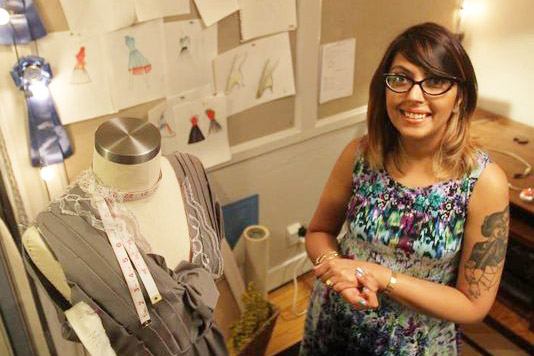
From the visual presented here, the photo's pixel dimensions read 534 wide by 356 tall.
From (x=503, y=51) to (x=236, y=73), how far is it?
1451mm

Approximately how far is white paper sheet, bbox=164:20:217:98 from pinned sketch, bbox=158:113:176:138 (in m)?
0.09

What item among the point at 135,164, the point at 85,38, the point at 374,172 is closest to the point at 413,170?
the point at 374,172

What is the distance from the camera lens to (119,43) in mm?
1518

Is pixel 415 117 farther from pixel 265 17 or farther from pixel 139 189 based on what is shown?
pixel 265 17

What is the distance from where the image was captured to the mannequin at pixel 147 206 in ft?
3.56

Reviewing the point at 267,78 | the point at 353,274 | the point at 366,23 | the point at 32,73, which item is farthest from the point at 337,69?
the point at 32,73

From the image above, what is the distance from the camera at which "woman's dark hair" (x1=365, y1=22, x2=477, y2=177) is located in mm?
1143

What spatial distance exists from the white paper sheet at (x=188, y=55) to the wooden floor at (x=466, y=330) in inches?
48.0

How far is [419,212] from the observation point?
125cm

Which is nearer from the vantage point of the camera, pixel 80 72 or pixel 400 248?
pixel 400 248

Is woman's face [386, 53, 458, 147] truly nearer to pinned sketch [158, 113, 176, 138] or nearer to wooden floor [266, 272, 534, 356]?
pinned sketch [158, 113, 176, 138]

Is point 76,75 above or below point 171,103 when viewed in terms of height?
above

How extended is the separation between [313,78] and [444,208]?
39.6 inches

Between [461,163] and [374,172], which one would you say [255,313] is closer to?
[374,172]
